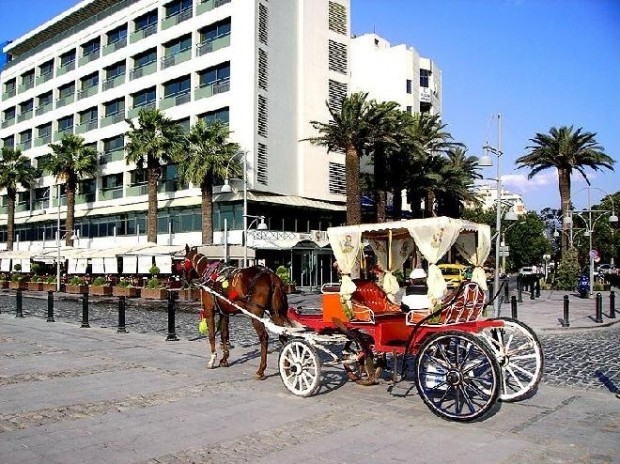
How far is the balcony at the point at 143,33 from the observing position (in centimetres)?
4938

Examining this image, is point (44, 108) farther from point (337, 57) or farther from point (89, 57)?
point (337, 57)

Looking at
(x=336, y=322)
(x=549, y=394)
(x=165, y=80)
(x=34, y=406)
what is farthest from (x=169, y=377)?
(x=165, y=80)

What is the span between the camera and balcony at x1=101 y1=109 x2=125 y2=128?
52.3 m

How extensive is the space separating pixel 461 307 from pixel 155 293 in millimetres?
25931

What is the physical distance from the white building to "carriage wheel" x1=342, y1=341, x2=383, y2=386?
30.5 meters

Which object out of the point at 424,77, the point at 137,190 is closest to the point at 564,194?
the point at 424,77

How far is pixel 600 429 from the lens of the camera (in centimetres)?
714

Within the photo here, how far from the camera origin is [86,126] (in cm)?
5641

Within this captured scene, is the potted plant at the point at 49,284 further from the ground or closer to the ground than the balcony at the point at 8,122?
closer to the ground

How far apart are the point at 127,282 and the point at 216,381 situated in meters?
27.0

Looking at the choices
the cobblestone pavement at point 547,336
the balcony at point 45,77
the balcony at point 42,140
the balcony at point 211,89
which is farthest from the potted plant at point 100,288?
the balcony at point 45,77

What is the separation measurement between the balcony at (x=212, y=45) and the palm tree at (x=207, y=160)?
22.2 ft

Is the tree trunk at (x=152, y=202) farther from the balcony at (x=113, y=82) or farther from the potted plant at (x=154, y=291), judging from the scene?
the balcony at (x=113, y=82)

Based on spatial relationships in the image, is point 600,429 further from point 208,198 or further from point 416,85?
point 416,85
